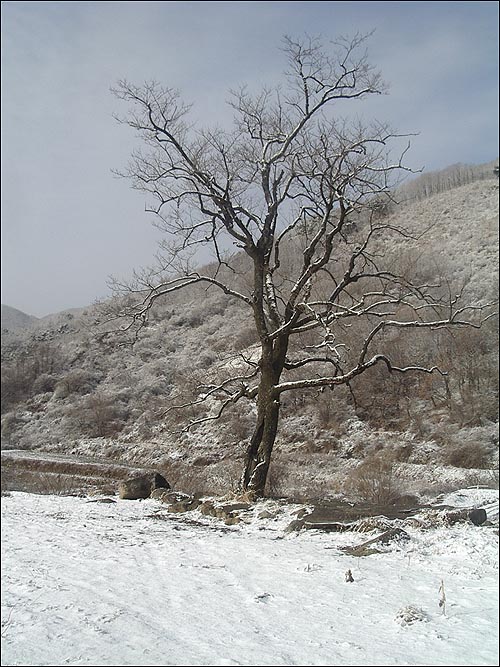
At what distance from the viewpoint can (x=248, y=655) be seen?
349cm

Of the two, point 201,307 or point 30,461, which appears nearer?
point 30,461

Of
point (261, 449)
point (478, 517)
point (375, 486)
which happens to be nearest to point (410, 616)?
point (478, 517)

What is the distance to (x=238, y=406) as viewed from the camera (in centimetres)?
2406

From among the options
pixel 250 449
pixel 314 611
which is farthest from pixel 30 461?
pixel 314 611

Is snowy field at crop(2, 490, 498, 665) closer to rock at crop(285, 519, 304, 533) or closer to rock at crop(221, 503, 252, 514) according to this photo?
rock at crop(285, 519, 304, 533)

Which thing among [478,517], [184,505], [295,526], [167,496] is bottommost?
[167,496]

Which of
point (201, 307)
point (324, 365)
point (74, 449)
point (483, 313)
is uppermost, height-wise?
point (201, 307)

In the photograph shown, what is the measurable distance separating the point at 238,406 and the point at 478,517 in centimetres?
1746

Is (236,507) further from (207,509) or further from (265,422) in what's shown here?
(265,422)

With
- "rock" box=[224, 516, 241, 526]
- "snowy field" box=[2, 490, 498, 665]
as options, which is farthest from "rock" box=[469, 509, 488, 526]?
"rock" box=[224, 516, 241, 526]

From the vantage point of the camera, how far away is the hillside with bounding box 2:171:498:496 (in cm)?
1734

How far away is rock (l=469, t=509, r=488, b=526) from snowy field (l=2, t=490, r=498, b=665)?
25 cm

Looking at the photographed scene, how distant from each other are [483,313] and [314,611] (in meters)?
22.5

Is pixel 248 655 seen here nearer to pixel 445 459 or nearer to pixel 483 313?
pixel 445 459
